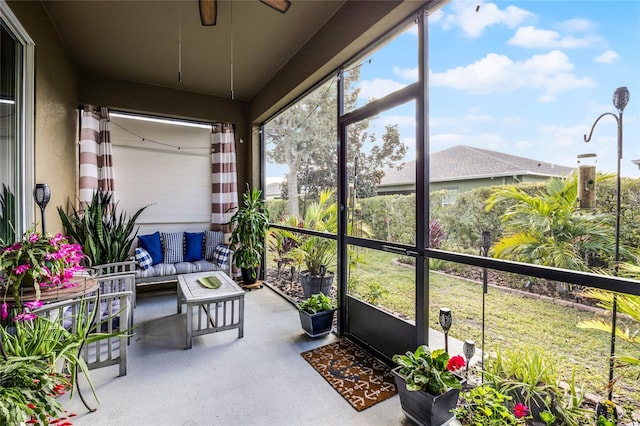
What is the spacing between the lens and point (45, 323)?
4.83ft

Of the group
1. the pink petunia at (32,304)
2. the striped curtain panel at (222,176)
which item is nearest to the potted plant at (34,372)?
the pink petunia at (32,304)

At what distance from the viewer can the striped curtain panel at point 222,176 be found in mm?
4816

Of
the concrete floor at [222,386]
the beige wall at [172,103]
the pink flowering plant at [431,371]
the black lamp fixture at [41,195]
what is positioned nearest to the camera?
the pink flowering plant at [431,371]

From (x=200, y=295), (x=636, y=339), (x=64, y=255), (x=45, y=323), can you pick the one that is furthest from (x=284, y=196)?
(x=636, y=339)

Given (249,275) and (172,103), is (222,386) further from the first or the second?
(172,103)

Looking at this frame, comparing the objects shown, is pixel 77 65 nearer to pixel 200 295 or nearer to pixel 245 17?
pixel 245 17

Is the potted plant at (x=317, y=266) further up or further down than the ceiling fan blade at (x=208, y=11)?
further down

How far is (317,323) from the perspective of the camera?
2.82m

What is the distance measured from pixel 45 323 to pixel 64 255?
20.2 inches

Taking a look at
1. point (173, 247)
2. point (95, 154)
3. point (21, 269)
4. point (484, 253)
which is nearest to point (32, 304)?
point (21, 269)

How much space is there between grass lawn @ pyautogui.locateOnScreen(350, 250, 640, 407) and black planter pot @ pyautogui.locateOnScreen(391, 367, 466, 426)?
15.0 inches

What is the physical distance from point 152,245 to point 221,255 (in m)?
0.97

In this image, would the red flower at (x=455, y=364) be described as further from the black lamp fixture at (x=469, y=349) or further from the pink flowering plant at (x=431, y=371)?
the black lamp fixture at (x=469, y=349)

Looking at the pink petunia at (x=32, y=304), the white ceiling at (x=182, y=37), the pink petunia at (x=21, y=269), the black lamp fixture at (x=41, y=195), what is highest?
the white ceiling at (x=182, y=37)
